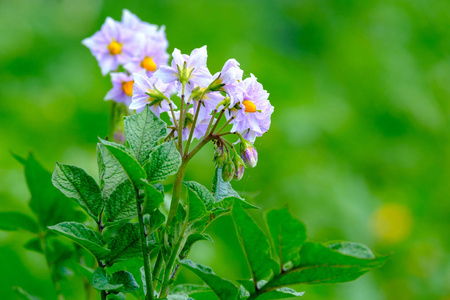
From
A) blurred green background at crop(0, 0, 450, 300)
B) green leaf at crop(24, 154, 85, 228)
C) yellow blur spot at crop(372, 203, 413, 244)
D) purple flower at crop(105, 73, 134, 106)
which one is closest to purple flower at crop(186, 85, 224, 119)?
green leaf at crop(24, 154, 85, 228)

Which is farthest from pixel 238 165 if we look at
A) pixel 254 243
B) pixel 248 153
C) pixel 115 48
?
pixel 115 48

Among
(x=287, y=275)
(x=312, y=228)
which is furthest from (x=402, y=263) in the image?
(x=287, y=275)

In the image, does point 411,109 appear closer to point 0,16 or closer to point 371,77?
point 371,77

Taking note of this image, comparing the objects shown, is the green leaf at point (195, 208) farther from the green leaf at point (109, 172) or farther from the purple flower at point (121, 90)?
the purple flower at point (121, 90)

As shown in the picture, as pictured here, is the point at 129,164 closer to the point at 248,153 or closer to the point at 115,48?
the point at 248,153

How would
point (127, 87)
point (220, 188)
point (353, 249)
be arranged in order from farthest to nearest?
point (127, 87)
point (220, 188)
point (353, 249)

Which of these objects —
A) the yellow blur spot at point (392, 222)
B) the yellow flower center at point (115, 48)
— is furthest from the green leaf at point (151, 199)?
the yellow blur spot at point (392, 222)

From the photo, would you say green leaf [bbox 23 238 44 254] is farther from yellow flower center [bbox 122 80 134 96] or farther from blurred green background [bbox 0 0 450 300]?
blurred green background [bbox 0 0 450 300]
